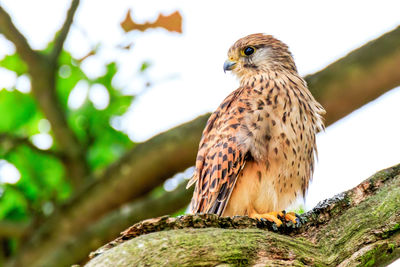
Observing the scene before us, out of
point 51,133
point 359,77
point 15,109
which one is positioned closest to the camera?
point 359,77

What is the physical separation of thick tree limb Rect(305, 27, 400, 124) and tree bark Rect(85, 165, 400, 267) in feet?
11.8

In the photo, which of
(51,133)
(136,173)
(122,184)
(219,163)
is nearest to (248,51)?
(219,163)

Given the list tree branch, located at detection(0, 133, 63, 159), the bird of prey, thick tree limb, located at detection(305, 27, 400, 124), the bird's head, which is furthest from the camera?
tree branch, located at detection(0, 133, 63, 159)

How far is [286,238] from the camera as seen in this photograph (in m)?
3.04

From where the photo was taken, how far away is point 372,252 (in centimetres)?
295

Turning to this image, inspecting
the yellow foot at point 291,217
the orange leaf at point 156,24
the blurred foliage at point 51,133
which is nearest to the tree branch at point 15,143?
the blurred foliage at point 51,133

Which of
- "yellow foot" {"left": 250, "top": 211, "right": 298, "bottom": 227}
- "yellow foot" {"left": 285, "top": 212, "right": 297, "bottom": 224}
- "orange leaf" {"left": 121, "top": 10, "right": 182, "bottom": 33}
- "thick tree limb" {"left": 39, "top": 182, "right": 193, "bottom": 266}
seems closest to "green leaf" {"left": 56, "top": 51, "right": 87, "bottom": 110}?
"orange leaf" {"left": 121, "top": 10, "right": 182, "bottom": 33}

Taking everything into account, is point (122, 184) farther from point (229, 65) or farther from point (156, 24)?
point (229, 65)

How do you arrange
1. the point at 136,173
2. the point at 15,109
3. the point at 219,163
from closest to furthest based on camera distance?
the point at 219,163 < the point at 136,173 < the point at 15,109

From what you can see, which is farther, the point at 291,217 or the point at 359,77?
the point at 359,77

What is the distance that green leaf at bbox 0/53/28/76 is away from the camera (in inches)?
343

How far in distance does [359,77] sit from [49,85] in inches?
157

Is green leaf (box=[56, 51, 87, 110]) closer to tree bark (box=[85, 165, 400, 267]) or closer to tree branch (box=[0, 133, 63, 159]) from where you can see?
tree branch (box=[0, 133, 63, 159])

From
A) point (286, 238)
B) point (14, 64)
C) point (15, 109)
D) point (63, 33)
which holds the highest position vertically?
point (14, 64)
